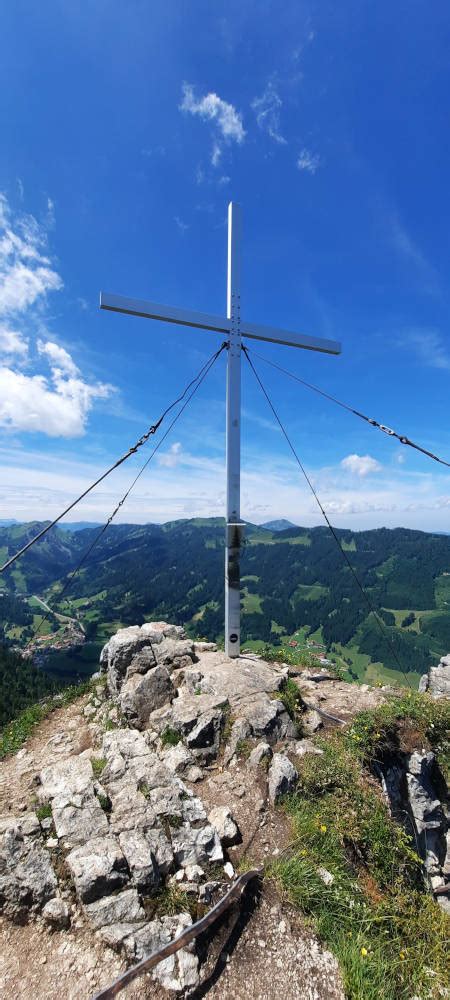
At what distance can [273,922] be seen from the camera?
431 cm

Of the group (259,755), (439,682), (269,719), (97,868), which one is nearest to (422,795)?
(269,719)

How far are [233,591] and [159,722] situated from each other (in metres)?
3.21

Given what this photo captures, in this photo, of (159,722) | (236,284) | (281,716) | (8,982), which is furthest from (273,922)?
(236,284)

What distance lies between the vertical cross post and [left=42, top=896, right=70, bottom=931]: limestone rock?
5.60m

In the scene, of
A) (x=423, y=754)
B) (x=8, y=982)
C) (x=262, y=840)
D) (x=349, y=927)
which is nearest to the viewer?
(x=8, y=982)

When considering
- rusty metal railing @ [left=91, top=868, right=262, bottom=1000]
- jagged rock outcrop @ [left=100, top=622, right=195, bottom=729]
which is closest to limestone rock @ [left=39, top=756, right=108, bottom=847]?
jagged rock outcrop @ [left=100, top=622, right=195, bottom=729]

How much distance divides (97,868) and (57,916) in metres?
0.52

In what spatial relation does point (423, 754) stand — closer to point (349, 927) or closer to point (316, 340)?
point (349, 927)

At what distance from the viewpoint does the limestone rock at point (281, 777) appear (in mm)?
5961

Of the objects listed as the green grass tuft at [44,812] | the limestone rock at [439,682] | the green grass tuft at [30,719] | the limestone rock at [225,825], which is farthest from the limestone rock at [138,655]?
the limestone rock at [439,682]

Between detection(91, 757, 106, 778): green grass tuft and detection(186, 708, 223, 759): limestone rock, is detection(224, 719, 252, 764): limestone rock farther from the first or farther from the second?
detection(91, 757, 106, 778): green grass tuft

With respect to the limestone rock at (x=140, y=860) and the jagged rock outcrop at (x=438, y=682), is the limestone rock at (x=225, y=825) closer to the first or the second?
the limestone rock at (x=140, y=860)

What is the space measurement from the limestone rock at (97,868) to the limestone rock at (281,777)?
2.44 meters

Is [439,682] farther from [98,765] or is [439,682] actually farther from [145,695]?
[98,765]
